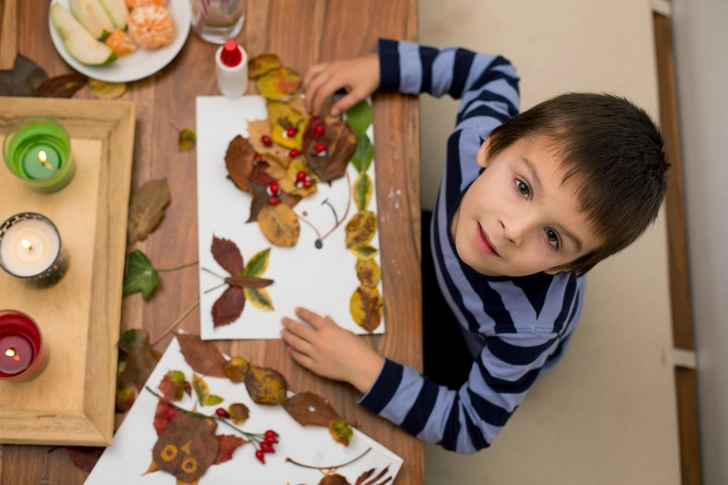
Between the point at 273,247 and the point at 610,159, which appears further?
the point at 273,247

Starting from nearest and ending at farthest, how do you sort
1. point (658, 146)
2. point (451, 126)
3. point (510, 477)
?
point (658, 146)
point (510, 477)
point (451, 126)

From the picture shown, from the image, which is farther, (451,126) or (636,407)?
(451,126)

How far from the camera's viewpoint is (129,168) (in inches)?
28.1

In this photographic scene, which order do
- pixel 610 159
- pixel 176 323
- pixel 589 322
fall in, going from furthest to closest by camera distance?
1. pixel 589 322
2. pixel 176 323
3. pixel 610 159

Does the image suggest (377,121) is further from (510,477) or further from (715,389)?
(715,389)

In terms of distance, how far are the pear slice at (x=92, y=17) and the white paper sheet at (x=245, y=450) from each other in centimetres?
40

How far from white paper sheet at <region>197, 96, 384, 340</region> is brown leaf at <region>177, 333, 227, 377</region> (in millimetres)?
35

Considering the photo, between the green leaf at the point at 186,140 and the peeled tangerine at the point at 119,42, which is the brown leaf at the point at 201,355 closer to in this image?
the green leaf at the point at 186,140

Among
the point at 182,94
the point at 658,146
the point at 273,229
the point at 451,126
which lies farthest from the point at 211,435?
the point at 451,126

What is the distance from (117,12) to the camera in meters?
0.73

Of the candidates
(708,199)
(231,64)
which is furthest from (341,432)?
(708,199)

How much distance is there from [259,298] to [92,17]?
40 cm

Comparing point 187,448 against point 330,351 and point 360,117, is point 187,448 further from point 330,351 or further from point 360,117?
point 360,117

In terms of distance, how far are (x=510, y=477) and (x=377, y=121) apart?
0.76 m
